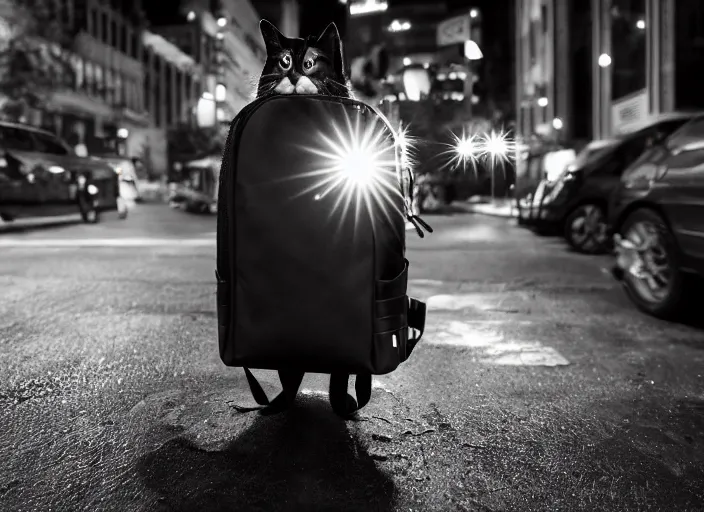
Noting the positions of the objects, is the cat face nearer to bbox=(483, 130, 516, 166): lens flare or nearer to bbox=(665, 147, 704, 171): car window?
bbox=(483, 130, 516, 166): lens flare

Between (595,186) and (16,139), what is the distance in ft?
35.6

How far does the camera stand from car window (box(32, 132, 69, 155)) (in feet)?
46.8

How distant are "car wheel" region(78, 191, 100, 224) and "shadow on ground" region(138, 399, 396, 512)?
1423 centimetres

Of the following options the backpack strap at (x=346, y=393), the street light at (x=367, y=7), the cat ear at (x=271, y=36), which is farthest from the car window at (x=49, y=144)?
the street light at (x=367, y=7)

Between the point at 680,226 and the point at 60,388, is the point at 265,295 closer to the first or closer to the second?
the point at 60,388

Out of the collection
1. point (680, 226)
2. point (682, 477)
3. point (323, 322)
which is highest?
point (680, 226)

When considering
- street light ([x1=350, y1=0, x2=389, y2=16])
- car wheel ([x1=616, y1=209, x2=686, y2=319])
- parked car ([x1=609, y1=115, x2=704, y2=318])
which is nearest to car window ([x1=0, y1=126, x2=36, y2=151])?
parked car ([x1=609, y1=115, x2=704, y2=318])

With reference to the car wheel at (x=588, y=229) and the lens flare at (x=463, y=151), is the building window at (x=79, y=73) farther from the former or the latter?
the lens flare at (x=463, y=151)

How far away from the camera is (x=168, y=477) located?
7.33 ft

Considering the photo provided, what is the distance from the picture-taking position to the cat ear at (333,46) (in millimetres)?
2564

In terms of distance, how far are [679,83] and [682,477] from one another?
24.1 m

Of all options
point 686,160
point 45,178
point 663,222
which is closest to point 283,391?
point 663,222

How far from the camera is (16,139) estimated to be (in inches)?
534

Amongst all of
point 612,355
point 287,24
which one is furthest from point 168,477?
point 287,24
